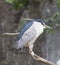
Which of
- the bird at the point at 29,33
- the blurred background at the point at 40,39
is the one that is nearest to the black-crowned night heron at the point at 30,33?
the bird at the point at 29,33

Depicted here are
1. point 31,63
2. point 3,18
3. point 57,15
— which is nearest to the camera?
point 31,63

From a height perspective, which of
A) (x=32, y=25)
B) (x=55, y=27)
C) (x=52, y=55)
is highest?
(x=32, y=25)

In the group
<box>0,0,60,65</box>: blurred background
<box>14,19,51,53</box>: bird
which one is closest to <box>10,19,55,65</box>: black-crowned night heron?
<box>14,19,51,53</box>: bird

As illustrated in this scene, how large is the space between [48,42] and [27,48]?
91cm

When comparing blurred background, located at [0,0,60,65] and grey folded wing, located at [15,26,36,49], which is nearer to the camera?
grey folded wing, located at [15,26,36,49]

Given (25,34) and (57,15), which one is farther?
(57,15)

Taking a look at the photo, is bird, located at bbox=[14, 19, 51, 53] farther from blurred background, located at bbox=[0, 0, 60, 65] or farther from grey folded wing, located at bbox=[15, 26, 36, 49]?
blurred background, located at bbox=[0, 0, 60, 65]

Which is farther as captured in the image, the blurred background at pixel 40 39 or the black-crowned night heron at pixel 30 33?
the blurred background at pixel 40 39

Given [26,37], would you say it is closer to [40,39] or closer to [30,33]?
[30,33]

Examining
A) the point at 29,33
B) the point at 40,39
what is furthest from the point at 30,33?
the point at 40,39

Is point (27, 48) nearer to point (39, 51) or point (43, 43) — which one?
point (39, 51)

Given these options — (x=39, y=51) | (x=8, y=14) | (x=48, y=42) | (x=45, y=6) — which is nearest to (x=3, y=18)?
(x=8, y=14)

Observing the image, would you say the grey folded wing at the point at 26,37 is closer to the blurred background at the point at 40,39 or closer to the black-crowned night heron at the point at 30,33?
the black-crowned night heron at the point at 30,33

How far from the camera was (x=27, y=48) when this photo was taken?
3.20 meters
